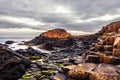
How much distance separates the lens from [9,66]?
27.8 m

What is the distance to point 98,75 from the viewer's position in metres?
18.6

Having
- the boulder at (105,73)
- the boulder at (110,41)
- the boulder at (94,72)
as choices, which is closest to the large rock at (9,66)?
the boulder at (94,72)

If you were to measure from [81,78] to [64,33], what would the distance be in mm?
94679

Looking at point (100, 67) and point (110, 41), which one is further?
point (110, 41)

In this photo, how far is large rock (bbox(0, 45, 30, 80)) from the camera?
26703 millimetres

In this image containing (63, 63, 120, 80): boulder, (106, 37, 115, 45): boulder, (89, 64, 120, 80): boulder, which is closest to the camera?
(89, 64, 120, 80): boulder

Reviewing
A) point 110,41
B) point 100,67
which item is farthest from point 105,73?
point 110,41

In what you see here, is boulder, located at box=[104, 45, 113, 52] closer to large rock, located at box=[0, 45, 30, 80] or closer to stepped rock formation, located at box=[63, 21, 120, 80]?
stepped rock formation, located at box=[63, 21, 120, 80]

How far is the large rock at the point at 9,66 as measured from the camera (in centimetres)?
2670

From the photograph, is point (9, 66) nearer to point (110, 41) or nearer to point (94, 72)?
point (94, 72)

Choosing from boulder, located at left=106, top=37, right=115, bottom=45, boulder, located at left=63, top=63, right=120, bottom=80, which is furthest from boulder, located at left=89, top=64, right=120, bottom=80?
boulder, located at left=106, top=37, right=115, bottom=45

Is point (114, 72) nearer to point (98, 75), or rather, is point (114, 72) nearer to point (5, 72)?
point (98, 75)

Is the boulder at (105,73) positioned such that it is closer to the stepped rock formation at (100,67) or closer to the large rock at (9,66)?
the stepped rock formation at (100,67)

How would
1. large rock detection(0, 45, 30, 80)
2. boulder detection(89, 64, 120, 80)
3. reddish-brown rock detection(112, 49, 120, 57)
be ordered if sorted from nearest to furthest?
boulder detection(89, 64, 120, 80) < reddish-brown rock detection(112, 49, 120, 57) < large rock detection(0, 45, 30, 80)
